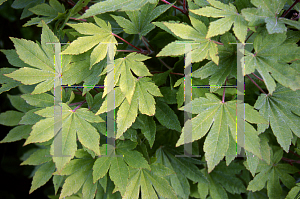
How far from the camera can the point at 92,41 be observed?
71 centimetres

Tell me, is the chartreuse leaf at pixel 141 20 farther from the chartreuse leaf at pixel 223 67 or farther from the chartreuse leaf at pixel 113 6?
the chartreuse leaf at pixel 223 67

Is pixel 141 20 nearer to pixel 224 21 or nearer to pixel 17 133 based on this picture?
pixel 224 21

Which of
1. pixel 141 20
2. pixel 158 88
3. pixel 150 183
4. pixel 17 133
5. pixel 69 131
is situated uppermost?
pixel 141 20

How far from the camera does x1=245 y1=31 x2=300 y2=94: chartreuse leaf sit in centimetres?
64

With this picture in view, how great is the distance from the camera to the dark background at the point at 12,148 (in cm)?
138

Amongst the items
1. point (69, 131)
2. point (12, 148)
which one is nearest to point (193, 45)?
point (69, 131)

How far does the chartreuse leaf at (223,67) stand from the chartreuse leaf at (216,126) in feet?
0.21

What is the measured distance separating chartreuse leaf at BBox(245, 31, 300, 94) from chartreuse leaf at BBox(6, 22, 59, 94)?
0.69 m

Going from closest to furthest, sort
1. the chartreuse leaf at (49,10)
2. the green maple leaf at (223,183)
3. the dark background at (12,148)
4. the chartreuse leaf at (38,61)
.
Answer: the chartreuse leaf at (38,61) → the chartreuse leaf at (49,10) → the green maple leaf at (223,183) → the dark background at (12,148)

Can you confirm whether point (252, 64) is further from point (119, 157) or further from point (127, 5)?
point (119, 157)

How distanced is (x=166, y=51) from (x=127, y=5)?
0.62ft

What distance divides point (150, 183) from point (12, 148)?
1195 millimetres

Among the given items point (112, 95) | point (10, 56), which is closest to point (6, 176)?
point (10, 56)

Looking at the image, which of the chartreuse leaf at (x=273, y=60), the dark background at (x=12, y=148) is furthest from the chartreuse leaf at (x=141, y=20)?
the dark background at (x=12, y=148)
